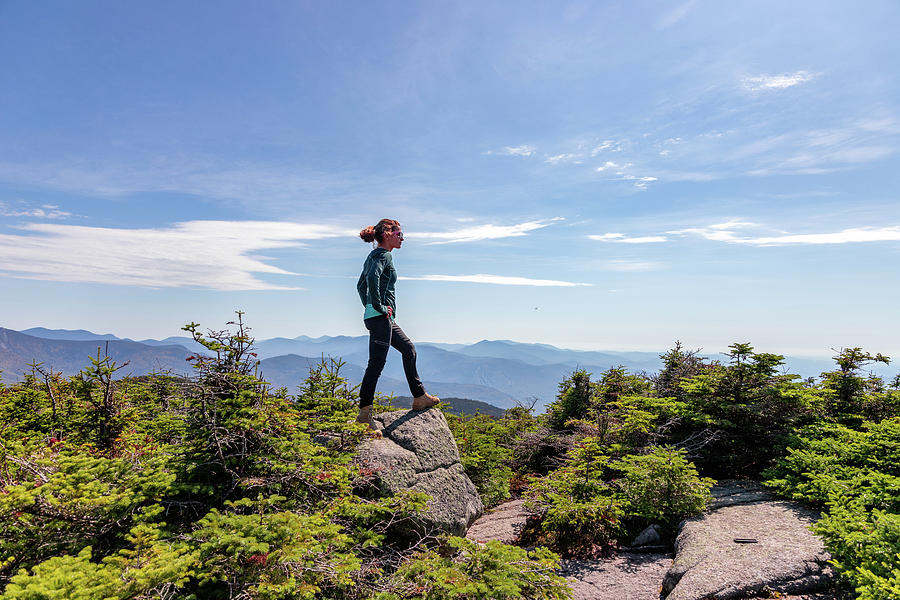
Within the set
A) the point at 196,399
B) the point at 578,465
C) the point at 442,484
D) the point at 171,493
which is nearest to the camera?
the point at 171,493

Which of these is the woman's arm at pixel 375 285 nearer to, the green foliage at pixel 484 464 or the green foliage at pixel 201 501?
the green foliage at pixel 201 501

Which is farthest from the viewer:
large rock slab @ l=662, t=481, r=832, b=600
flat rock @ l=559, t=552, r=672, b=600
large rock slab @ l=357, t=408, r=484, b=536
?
large rock slab @ l=357, t=408, r=484, b=536

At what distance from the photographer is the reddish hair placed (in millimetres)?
7238

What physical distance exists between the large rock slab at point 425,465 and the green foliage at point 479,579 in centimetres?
196

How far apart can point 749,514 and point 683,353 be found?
8029mm

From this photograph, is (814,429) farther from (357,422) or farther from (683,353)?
(357,422)

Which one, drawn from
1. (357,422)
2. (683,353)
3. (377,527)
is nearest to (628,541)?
(377,527)

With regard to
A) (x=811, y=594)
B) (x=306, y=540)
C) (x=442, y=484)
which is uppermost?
(x=306, y=540)

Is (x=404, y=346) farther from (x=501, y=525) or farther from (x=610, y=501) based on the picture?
(x=610, y=501)

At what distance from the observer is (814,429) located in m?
8.15

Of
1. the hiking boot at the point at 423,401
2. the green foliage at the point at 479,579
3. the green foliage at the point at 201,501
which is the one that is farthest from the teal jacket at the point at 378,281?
the green foliage at the point at 479,579

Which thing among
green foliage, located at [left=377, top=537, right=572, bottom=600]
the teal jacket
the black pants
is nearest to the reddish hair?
the teal jacket

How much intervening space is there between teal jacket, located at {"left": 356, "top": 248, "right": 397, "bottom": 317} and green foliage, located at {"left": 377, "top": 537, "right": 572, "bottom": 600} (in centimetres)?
383

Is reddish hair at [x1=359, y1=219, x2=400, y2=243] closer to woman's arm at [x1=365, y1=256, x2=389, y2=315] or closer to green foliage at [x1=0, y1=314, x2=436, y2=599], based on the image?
woman's arm at [x1=365, y1=256, x2=389, y2=315]
